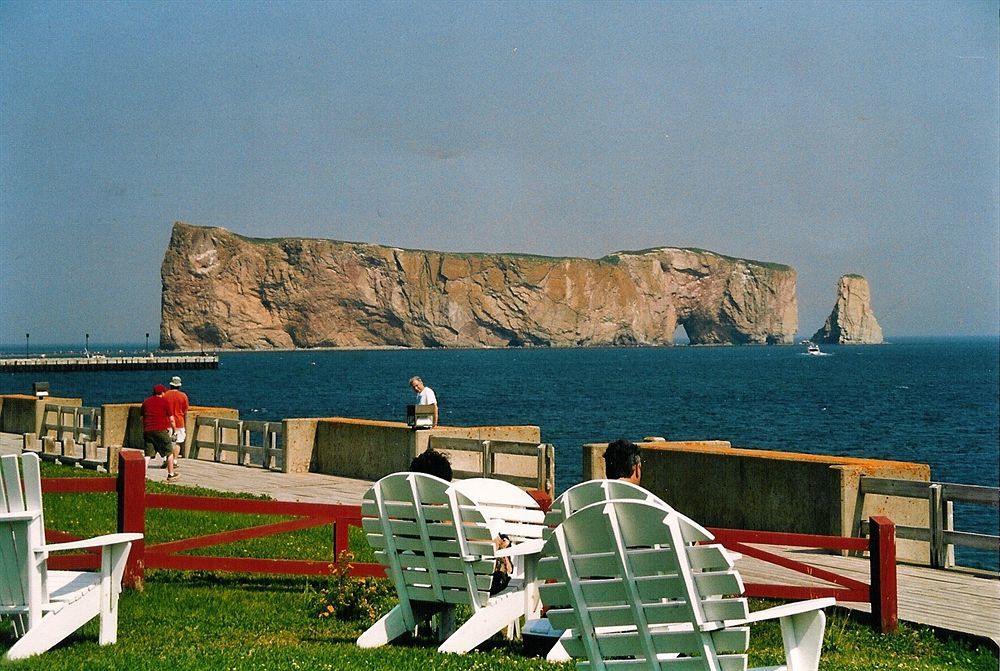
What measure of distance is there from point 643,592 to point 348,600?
14.2 feet

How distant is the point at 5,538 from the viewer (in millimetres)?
7559

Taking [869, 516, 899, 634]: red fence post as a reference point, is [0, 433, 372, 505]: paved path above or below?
below

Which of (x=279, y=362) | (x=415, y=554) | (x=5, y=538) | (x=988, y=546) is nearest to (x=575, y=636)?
(x=415, y=554)

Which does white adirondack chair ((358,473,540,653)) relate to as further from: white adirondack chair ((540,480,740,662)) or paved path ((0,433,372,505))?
paved path ((0,433,372,505))

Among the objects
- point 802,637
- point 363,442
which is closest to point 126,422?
point 363,442

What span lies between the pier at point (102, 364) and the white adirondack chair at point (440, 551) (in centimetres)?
16463

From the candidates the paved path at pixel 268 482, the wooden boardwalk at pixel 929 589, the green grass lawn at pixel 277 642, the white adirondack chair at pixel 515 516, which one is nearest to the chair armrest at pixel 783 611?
the green grass lawn at pixel 277 642

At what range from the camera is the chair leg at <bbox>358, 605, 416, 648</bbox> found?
8031 millimetres

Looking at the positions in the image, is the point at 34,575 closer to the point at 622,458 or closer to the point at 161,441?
the point at 622,458

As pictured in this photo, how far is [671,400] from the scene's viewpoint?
3917 inches

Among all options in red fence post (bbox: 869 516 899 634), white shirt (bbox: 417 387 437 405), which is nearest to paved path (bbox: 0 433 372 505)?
white shirt (bbox: 417 387 437 405)

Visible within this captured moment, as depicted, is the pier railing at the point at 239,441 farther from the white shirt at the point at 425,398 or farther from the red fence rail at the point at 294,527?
the red fence rail at the point at 294,527

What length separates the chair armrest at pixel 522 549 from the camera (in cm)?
751

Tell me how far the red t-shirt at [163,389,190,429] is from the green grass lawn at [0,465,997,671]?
36.2 ft
